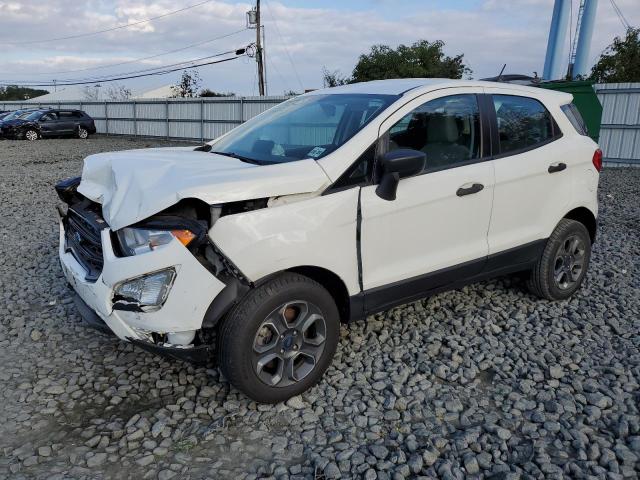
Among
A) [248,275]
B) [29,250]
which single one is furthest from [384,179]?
[29,250]

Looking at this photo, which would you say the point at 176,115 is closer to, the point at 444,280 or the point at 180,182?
the point at 444,280

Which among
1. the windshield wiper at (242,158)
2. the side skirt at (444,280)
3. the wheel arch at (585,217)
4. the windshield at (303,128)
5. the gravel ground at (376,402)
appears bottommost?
the gravel ground at (376,402)

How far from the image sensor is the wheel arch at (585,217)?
4.45 metres

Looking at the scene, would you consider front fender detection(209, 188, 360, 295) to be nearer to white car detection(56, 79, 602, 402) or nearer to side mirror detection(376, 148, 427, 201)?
white car detection(56, 79, 602, 402)

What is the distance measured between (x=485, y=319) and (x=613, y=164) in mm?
12451

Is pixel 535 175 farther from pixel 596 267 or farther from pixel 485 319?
pixel 596 267

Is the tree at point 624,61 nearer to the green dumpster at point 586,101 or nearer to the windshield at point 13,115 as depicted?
the green dumpster at point 586,101

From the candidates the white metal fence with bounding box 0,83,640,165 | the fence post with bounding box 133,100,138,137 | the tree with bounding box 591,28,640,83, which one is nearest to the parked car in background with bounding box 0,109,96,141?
the fence post with bounding box 133,100,138,137

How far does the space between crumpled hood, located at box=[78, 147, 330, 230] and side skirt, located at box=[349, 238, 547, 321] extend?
0.82 m

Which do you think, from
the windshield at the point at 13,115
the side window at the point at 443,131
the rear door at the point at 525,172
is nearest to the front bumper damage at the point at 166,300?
the side window at the point at 443,131

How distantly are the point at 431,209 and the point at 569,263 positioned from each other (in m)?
1.83

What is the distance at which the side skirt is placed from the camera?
330 centimetres

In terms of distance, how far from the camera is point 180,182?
8.99ft

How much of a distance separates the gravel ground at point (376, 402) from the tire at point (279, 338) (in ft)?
0.52
